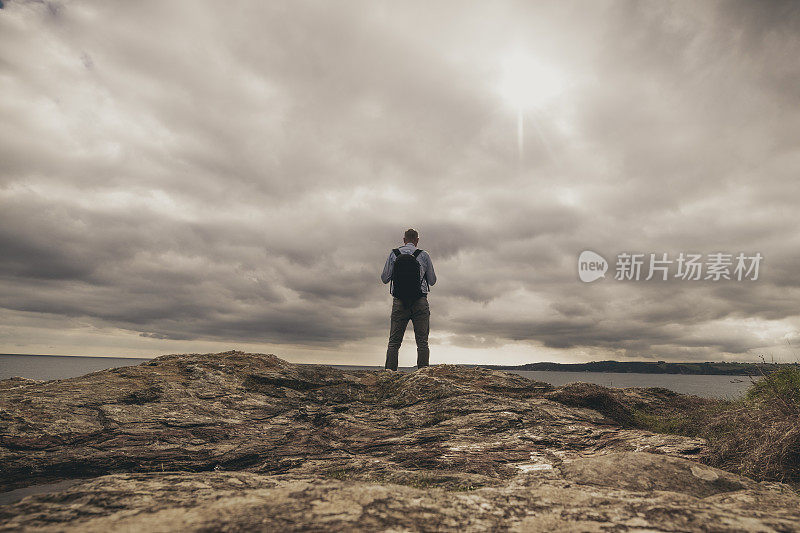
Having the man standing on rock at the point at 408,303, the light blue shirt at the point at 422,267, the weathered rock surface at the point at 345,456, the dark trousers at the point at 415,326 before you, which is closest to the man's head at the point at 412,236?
the light blue shirt at the point at 422,267

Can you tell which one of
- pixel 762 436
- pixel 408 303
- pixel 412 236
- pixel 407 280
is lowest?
pixel 762 436

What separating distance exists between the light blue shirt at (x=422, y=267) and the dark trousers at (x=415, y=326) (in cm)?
63

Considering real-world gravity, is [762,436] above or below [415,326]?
below

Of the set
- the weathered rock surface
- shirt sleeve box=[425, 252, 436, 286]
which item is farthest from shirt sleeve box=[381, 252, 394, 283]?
the weathered rock surface

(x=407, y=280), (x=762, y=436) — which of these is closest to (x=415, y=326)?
(x=407, y=280)

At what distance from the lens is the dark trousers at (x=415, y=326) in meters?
12.2

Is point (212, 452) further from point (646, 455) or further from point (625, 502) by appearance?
point (646, 455)

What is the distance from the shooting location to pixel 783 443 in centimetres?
497

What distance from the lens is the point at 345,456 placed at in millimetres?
5953

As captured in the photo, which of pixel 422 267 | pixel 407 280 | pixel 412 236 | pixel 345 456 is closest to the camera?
pixel 345 456

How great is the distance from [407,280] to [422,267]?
30.6 inches

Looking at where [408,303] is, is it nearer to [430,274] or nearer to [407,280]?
[407,280]

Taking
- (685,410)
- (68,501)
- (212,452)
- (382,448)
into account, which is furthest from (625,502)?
(685,410)

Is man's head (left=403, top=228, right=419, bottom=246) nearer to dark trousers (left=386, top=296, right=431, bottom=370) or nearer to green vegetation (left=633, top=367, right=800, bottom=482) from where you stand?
dark trousers (left=386, top=296, right=431, bottom=370)
